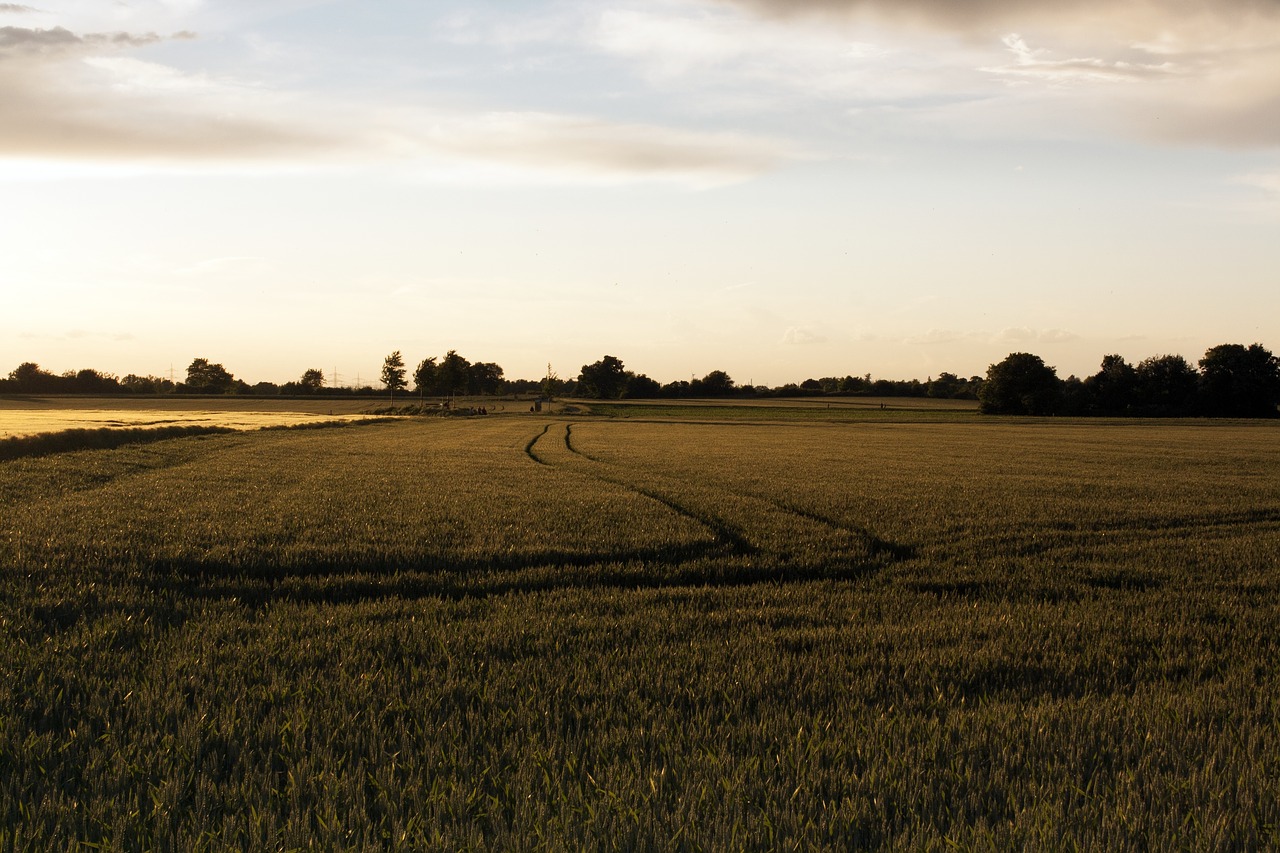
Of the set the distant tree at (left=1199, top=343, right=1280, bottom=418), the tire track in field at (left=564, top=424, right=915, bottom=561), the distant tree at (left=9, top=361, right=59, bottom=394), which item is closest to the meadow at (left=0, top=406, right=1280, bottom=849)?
the tire track in field at (left=564, top=424, right=915, bottom=561)

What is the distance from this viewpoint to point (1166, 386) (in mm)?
122562

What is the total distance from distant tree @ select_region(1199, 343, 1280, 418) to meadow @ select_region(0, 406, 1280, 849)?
118127mm

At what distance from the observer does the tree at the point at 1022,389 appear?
12269cm

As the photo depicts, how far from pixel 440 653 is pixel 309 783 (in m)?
3.00

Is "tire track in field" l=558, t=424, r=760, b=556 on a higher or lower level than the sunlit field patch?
lower

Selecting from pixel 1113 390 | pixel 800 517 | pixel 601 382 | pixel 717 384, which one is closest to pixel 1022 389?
pixel 1113 390

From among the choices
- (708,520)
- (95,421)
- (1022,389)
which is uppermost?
(1022,389)

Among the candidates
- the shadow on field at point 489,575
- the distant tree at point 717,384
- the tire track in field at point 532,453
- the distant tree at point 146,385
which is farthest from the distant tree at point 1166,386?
the distant tree at point 146,385

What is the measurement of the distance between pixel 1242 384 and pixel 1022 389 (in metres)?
26.9

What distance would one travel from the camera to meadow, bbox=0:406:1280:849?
493 centimetres

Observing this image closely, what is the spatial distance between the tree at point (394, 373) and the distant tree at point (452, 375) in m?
9.80

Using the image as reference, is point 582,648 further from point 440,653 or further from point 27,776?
point 27,776

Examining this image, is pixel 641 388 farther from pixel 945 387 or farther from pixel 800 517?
pixel 800 517

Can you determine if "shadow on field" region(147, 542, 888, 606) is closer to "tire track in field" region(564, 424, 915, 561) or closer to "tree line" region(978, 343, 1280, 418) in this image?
"tire track in field" region(564, 424, 915, 561)
